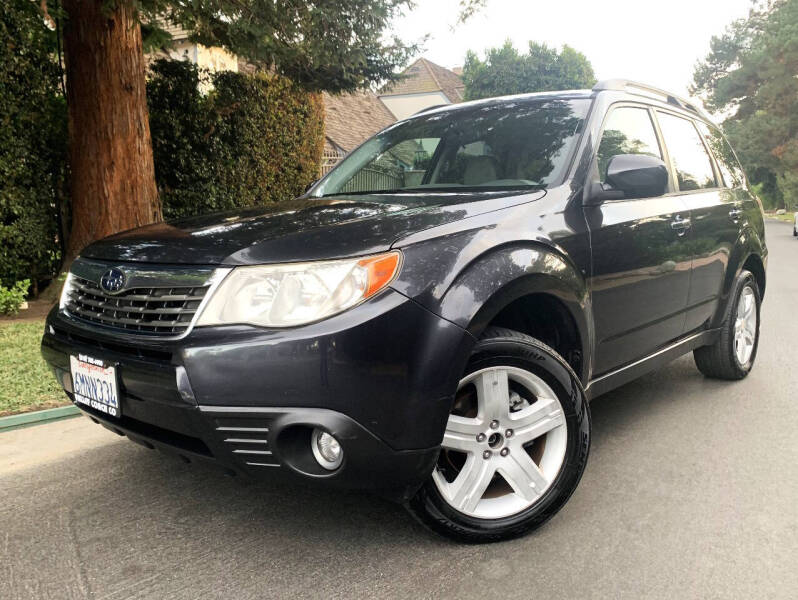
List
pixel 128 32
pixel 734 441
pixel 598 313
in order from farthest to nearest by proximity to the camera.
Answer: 1. pixel 128 32
2. pixel 734 441
3. pixel 598 313

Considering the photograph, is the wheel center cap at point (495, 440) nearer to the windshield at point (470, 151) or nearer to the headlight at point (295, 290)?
the headlight at point (295, 290)

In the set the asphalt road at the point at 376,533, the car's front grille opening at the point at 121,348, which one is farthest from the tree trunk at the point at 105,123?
the car's front grille opening at the point at 121,348

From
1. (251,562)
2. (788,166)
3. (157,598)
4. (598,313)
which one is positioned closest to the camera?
(157,598)

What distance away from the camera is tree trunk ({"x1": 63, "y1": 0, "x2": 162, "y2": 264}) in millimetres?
7328

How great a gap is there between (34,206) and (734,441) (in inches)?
291

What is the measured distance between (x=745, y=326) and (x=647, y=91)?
1.92m

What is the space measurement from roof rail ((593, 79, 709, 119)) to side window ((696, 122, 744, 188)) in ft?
0.44

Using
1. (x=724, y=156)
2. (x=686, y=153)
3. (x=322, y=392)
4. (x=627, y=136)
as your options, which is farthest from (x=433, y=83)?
(x=322, y=392)

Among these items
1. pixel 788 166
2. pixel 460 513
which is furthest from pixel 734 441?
pixel 788 166

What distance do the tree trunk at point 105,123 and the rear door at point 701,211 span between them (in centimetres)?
555

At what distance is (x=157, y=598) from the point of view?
2328 millimetres

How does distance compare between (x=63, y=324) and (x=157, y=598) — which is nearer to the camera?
(x=157, y=598)

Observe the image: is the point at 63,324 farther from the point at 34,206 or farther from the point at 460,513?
the point at 34,206

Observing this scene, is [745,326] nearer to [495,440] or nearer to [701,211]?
[701,211]
